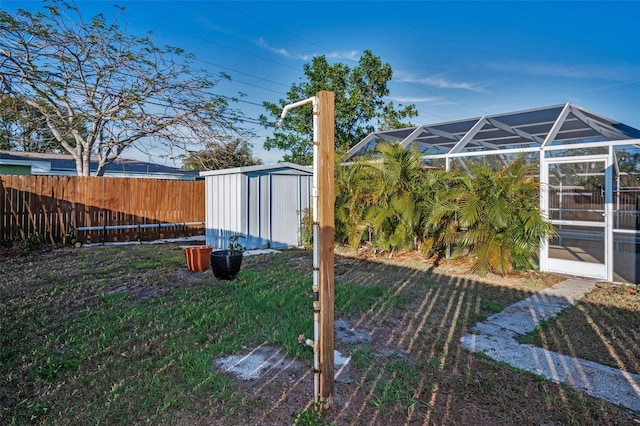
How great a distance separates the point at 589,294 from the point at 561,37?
7.97m

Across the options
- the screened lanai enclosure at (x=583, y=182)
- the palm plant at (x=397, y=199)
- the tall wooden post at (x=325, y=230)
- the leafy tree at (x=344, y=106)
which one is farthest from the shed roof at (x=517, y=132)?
the tall wooden post at (x=325, y=230)

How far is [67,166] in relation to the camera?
47.2 feet

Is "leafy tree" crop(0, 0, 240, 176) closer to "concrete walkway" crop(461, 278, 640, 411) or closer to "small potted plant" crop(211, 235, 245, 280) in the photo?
"small potted plant" crop(211, 235, 245, 280)

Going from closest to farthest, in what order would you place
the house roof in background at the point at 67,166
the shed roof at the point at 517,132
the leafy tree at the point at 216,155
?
the shed roof at the point at 517,132
the leafy tree at the point at 216,155
the house roof in background at the point at 67,166

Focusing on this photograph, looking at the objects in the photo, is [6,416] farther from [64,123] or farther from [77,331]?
[64,123]

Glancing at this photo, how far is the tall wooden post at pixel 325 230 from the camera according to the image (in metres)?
2.25

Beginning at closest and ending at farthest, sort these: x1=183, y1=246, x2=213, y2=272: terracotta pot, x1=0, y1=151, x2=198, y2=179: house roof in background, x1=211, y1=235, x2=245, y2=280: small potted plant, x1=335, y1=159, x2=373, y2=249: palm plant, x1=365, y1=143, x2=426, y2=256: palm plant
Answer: x1=211, y1=235, x2=245, y2=280: small potted plant → x1=183, y1=246, x2=213, y2=272: terracotta pot → x1=365, y1=143, x2=426, y2=256: palm plant → x1=335, y1=159, x2=373, y2=249: palm plant → x1=0, y1=151, x2=198, y2=179: house roof in background

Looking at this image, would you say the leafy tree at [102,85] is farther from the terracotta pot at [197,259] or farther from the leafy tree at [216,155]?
the terracotta pot at [197,259]

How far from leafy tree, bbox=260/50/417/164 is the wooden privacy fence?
16.8ft

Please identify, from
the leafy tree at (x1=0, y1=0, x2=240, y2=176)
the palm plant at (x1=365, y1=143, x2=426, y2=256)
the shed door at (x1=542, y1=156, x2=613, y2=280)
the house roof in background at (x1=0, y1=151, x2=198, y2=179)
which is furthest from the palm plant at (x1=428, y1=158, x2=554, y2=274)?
the house roof in background at (x1=0, y1=151, x2=198, y2=179)

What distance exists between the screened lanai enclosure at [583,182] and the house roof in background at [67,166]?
13070mm

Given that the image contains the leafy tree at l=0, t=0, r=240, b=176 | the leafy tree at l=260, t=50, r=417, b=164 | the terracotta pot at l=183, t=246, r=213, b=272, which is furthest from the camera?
the leafy tree at l=260, t=50, r=417, b=164

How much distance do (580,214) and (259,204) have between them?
647 centimetres

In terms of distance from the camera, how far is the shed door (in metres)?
5.79
